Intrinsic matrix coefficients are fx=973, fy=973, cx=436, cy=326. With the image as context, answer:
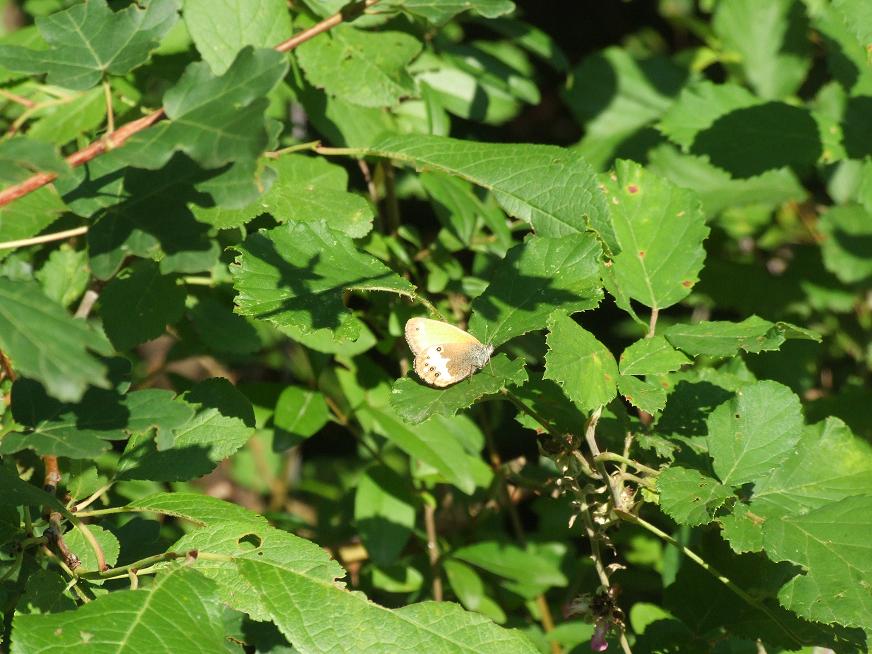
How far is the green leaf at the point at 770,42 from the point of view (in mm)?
2873

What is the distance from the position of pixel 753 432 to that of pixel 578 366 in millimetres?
292

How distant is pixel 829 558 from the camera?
1.32m

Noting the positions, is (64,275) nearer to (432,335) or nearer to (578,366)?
(432,335)

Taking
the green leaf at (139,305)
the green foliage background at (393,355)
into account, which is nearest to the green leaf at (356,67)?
the green foliage background at (393,355)

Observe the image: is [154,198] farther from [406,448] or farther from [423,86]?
[423,86]

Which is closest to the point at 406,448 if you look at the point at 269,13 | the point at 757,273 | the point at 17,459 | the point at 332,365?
the point at 332,365

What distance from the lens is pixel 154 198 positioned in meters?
1.36

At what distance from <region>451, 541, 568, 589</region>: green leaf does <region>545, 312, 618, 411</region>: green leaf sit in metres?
0.94

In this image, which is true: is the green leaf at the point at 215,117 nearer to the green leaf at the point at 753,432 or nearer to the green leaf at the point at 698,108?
the green leaf at the point at 753,432

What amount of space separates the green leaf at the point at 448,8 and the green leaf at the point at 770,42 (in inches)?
56.4

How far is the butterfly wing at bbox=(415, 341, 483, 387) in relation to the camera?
1.40m

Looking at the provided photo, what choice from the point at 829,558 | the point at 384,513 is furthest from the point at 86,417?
the point at 829,558

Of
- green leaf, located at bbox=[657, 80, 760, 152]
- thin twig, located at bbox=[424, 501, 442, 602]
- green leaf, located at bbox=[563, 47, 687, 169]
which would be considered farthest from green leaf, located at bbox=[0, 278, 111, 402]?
green leaf, located at bbox=[563, 47, 687, 169]

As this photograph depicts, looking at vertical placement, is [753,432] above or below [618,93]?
above
